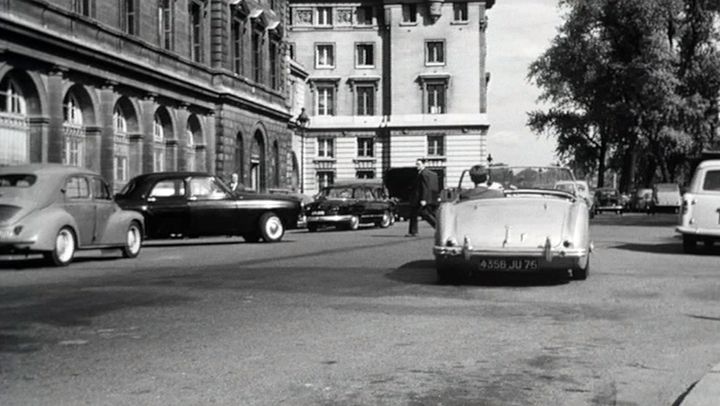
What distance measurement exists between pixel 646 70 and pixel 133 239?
35.6 m

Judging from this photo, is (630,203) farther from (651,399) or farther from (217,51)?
(651,399)

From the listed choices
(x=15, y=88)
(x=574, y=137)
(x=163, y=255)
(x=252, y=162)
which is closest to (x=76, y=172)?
(x=163, y=255)

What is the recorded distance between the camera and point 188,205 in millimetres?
21906

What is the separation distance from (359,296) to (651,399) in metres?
5.22

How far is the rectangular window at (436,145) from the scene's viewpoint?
7525cm

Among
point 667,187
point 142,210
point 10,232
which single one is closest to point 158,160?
point 142,210

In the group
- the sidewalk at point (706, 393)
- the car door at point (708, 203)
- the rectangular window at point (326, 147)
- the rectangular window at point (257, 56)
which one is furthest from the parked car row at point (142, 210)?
the rectangular window at point (326, 147)

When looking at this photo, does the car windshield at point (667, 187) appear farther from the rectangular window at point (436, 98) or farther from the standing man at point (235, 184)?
the standing man at point (235, 184)

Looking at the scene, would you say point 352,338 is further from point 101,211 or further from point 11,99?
point 11,99

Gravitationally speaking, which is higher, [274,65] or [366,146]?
[274,65]

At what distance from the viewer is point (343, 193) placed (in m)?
33.9

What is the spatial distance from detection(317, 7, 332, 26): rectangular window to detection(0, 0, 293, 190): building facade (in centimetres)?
2575

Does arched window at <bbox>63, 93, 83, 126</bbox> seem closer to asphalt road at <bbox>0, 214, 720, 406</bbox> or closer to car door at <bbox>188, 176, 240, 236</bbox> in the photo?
car door at <bbox>188, 176, 240, 236</bbox>

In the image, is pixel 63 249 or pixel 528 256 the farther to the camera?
pixel 63 249
